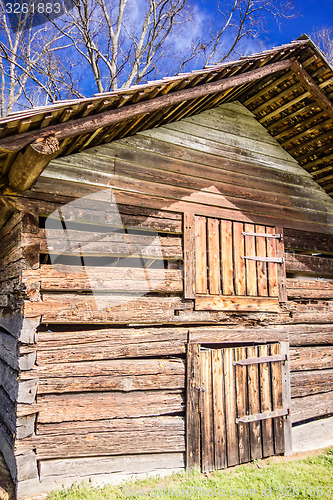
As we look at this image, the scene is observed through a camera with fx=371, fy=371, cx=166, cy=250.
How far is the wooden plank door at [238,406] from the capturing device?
541cm

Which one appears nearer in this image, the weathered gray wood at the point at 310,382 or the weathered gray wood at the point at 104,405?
the weathered gray wood at the point at 104,405

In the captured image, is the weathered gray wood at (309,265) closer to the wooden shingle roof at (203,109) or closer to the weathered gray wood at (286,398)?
the weathered gray wood at (286,398)

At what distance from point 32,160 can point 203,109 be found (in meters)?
3.68

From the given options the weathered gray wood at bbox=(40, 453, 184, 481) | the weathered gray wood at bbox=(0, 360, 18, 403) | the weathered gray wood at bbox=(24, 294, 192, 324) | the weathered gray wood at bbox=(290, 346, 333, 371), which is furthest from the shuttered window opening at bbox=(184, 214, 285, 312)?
the weathered gray wood at bbox=(0, 360, 18, 403)

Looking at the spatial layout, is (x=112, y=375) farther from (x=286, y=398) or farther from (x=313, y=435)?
(x=313, y=435)

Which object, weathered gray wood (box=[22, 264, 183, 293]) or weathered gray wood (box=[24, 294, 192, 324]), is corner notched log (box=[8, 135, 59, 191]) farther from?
weathered gray wood (box=[24, 294, 192, 324])

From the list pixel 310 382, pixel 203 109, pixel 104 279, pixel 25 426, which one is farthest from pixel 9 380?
pixel 203 109

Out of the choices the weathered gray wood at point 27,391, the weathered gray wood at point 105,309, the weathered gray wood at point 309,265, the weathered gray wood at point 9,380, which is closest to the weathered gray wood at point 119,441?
the weathered gray wood at point 27,391

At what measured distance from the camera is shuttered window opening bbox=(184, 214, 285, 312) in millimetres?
5723

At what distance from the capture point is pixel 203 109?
21.5 feet

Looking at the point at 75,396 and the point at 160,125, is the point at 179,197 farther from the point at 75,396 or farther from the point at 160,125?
the point at 75,396

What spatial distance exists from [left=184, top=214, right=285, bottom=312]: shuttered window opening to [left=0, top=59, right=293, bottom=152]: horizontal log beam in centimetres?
175

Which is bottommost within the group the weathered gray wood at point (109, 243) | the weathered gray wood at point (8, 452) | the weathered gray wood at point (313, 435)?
the weathered gray wood at point (313, 435)

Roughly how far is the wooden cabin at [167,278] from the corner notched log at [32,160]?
0.06 ft
